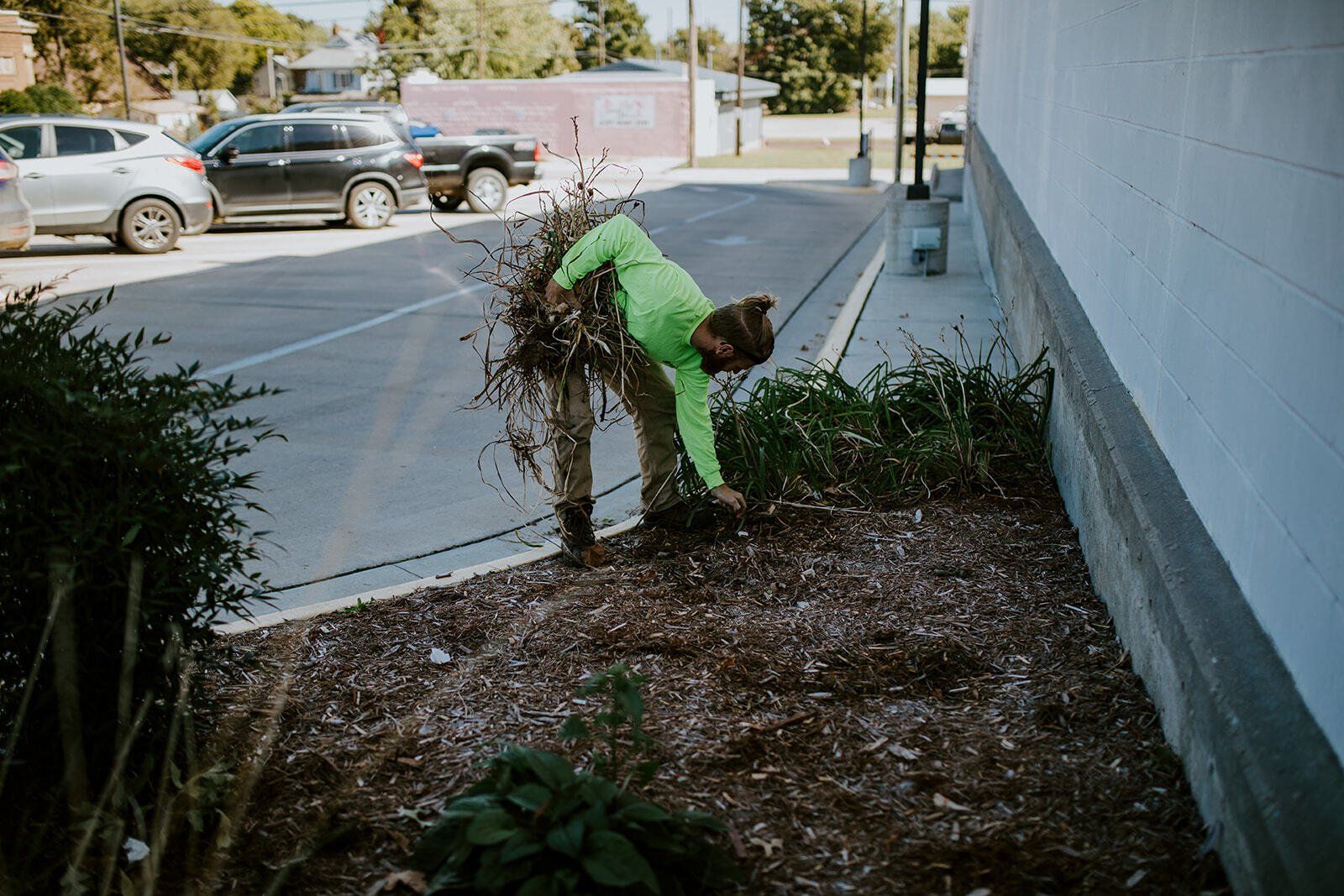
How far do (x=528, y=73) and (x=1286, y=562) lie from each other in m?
69.3

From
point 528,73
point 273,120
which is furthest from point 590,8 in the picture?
point 273,120

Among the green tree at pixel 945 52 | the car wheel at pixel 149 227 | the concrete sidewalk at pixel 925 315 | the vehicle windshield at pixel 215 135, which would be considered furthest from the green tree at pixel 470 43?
the concrete sidewalk at pixel 925 315

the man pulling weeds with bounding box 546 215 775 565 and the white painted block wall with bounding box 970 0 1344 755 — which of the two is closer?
the white painted block wall with bounding box 970 0 1344 755

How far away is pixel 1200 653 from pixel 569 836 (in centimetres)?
148

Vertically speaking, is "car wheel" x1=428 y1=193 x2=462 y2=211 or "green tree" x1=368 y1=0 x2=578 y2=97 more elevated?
"green tree" x1=368 y1=0 x2=578 y2=97

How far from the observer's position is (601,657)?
3.96 meters

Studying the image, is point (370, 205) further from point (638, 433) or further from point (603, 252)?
point (603, 252)

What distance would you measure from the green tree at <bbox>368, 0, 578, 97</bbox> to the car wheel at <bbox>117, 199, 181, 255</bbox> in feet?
149

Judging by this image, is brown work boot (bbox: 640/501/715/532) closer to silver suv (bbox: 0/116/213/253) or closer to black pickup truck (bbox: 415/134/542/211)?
silver suv (bbox: 0/116/213/253)

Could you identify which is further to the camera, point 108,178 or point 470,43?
point 470,43

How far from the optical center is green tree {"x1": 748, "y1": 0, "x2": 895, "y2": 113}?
9006 centimetres

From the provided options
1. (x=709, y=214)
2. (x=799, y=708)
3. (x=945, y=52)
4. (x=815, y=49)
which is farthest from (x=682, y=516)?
(x=945, y=52)

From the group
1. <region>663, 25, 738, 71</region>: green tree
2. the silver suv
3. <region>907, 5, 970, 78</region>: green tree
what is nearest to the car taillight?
the silver suv

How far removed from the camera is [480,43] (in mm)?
59844
